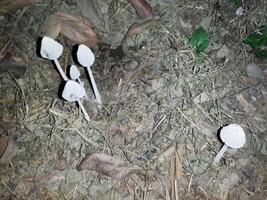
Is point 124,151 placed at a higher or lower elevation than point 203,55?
lower

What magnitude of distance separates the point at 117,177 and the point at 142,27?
1194 mm

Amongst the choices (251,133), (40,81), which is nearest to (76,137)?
(40,81)

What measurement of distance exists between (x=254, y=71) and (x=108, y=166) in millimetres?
1318

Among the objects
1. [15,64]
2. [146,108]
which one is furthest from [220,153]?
[15,64]

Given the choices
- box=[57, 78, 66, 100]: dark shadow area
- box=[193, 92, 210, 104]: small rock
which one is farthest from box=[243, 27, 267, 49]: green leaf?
box=[57, 78, 66, 100]: dark shadow area

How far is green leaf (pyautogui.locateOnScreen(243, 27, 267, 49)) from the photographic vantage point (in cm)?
276

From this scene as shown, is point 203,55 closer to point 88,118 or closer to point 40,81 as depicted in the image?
point 88,118

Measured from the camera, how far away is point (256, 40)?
109 inches

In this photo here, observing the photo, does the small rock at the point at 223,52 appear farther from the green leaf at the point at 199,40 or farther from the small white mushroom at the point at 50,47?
the small white mushroom at the point at 50,47

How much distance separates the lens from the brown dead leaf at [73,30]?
2787 mm

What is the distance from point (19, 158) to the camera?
92.9 inches

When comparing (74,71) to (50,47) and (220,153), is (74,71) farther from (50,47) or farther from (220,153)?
(220,153)

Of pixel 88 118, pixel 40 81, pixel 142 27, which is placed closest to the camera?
pixel 88 118

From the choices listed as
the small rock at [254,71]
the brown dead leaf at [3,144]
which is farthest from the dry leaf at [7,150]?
the small rock at [254,71]
